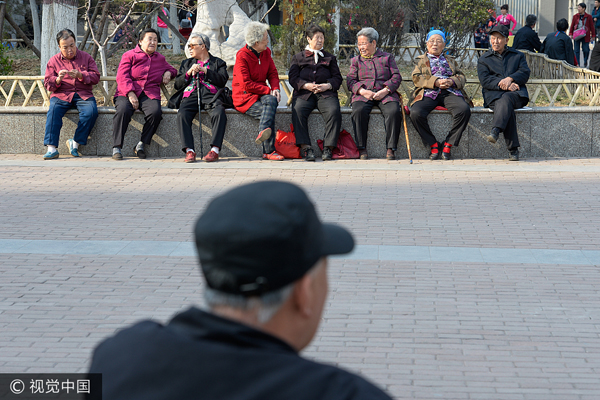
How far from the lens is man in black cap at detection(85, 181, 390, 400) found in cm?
126

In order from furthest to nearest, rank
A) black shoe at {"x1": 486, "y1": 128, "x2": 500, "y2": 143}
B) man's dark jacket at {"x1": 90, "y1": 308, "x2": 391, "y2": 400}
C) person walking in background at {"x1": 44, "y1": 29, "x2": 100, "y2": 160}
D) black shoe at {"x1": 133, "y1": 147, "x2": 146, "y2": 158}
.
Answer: black shoe at {"x1": 133, "y1": 147, "x2": 146, "y2": 158} < person walking in background at {"x1": 44, "y1": 29, "x2": 100, "y2": 160} < black shoe at {"x1": 486, "y1": 128, "x2": 500, "y2": 143} < man's dark jacket at {"x1": 90, "y1": 308, "x2": 391, "y2": 400}

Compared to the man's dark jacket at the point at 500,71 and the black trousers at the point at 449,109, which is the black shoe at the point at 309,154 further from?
the man's dark jacket at the point at 500,71

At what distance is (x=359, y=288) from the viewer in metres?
5.08

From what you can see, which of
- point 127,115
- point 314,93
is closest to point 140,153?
point 127,115

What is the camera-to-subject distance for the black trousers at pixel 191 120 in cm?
1014

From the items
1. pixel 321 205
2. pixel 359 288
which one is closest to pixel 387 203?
pixel 321 205

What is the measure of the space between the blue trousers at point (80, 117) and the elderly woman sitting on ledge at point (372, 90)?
376cm

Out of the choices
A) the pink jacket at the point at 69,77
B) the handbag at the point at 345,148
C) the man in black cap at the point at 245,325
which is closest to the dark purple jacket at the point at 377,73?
the handbag at the point at 345,148

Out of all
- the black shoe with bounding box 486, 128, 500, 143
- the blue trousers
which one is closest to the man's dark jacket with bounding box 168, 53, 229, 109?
the blue trousers

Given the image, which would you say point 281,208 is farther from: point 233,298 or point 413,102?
point 413,102

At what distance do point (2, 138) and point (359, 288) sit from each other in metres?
7.79

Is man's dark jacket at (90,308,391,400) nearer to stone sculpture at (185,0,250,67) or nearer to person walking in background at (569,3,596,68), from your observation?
stone sculpture at (185,0,250,67)

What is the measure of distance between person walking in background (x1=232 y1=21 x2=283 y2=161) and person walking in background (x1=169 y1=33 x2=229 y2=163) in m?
0.29

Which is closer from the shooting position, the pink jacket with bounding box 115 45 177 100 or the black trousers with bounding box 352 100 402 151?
the black trousers with bounding box 352 100 402 151
